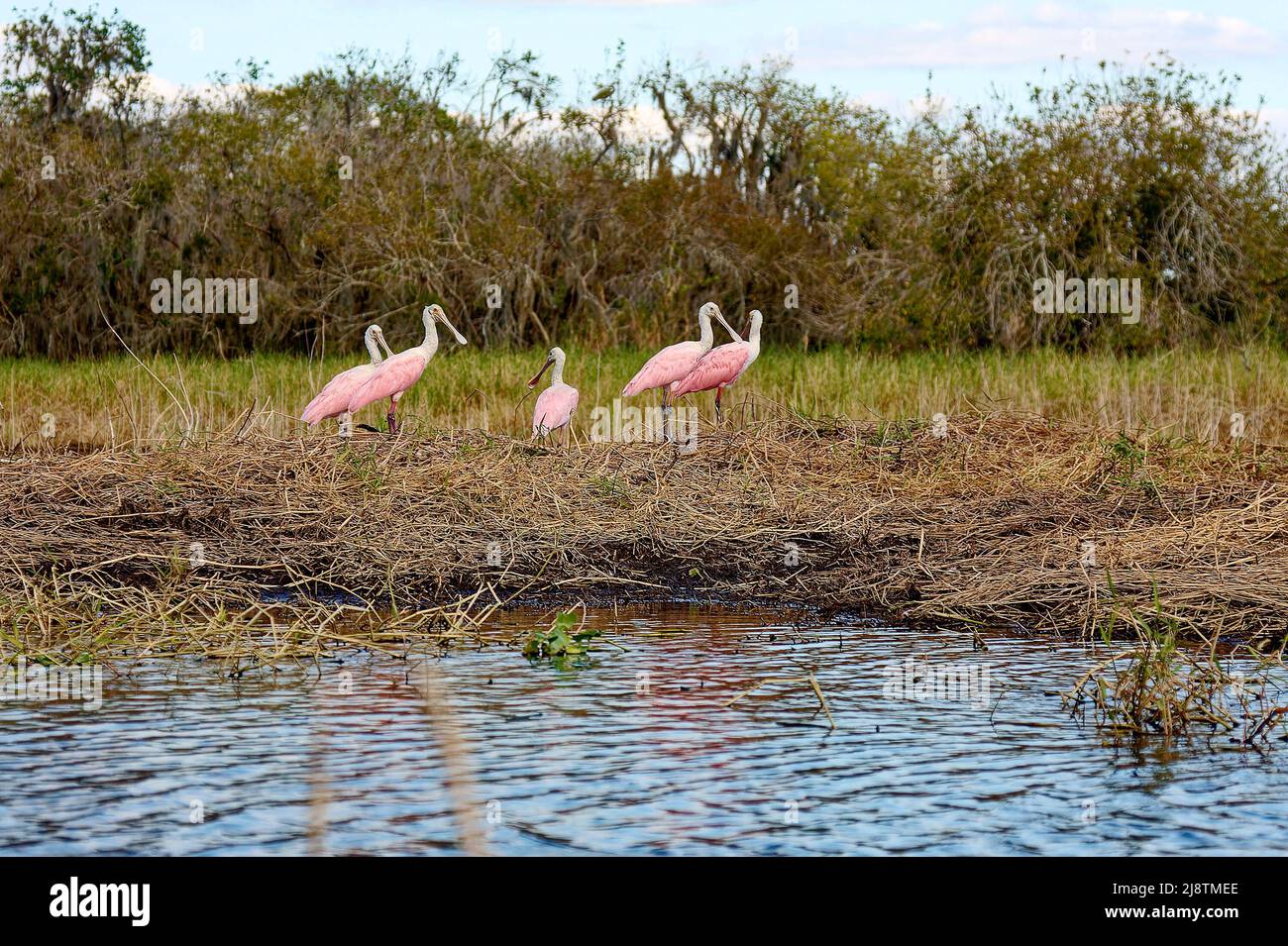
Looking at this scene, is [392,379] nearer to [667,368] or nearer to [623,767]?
[667,368]

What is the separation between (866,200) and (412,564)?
97.1 feet

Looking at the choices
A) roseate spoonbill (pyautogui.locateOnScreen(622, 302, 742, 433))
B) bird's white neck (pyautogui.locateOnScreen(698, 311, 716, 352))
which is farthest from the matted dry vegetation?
bird's white neck (pyautogui.locateOnScreen(698, 311, 716, 352))

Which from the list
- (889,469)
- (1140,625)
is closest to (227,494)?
(889,469)

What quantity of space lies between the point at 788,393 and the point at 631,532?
7.45m

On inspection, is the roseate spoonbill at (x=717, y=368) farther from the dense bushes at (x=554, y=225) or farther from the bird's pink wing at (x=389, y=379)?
the dense bushes at (x=554, y=225)

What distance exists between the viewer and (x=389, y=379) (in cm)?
1166

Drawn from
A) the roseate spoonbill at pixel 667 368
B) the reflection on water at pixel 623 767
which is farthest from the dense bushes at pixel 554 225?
the reflection on water at pixel 623 767

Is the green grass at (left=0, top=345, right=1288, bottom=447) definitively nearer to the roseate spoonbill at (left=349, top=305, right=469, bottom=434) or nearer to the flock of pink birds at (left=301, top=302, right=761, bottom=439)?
the flock of pink birds at (left=301, top=302, right=761, bottom=439)

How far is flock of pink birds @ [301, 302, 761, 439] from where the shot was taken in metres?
11.3

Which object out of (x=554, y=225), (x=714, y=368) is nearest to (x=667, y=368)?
(x=714, y=368)

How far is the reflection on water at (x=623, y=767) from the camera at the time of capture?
3.92 m

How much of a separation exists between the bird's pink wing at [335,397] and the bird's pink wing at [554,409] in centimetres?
127

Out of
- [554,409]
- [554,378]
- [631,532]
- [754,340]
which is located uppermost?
[754,340]
